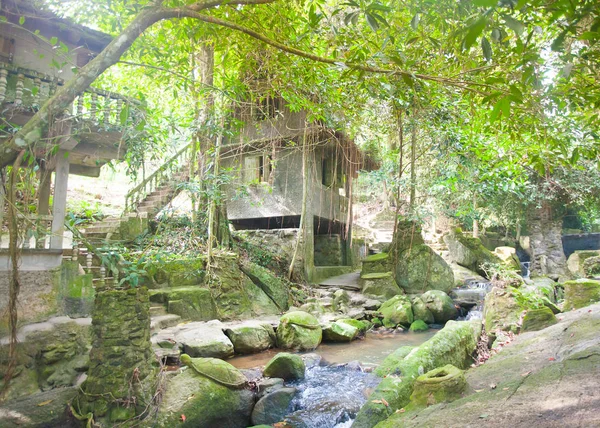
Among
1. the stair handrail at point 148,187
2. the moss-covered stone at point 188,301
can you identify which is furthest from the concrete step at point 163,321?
the stair handrail at point 148,187

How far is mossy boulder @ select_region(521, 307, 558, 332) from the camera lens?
595 centimetres

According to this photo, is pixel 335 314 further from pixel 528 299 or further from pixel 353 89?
pixel 353 89

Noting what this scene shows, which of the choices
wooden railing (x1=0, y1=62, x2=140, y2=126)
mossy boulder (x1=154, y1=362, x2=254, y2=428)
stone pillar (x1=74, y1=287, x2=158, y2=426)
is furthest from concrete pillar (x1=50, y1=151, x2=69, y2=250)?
mossy boulder (x1=154, y1=362, x2=254, y2=428)

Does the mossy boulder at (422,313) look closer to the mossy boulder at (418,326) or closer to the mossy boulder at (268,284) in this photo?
the mossy boulder at (418,326)

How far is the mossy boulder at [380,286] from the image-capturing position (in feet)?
38.3

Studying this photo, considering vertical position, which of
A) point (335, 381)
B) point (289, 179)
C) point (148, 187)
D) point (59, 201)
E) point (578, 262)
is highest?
point (289, 179)

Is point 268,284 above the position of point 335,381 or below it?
above

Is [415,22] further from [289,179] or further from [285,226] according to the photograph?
[285,226]

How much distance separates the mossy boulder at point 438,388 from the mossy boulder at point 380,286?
7.65m

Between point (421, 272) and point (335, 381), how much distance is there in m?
7.07

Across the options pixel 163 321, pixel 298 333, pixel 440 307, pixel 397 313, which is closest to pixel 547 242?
pixel 440 307

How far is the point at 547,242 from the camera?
13.7 m

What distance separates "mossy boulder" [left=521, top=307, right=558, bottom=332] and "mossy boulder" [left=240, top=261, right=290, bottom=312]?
19.4 feet

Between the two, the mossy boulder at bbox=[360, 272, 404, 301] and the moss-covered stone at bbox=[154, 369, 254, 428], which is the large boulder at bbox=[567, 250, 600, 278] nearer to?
the mossy boulder at bbox=[360, 272, 404, 301]
